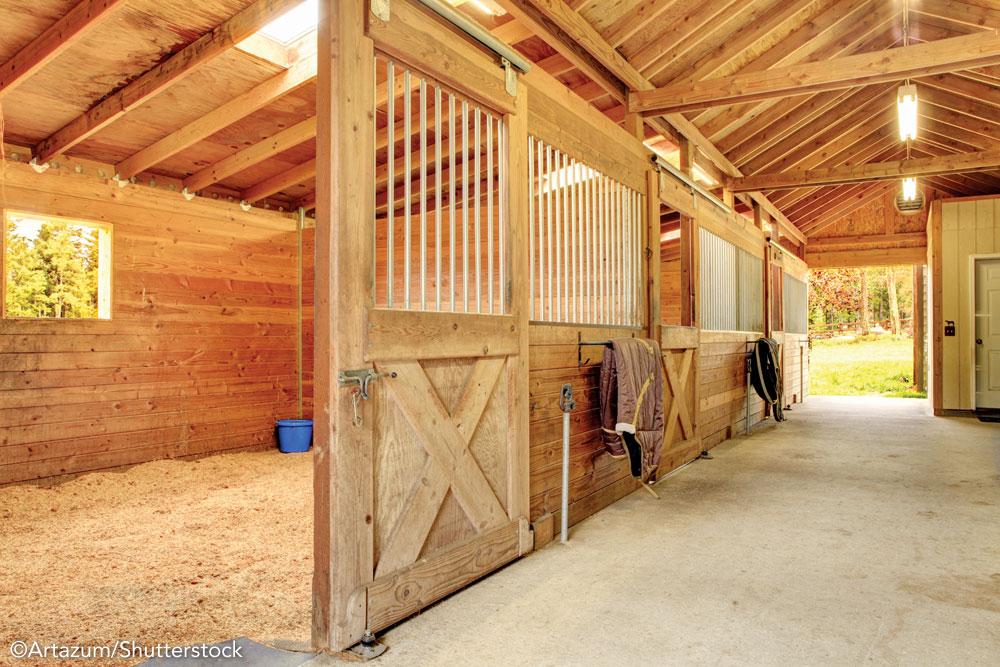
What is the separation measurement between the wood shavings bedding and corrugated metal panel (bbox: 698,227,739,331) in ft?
11.0

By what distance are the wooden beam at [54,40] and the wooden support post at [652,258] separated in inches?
114

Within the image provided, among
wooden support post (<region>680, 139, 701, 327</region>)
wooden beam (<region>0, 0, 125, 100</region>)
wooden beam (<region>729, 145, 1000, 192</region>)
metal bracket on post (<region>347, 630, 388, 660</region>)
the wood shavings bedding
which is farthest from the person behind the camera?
wooden beam (<region>729, 145, 1000, 192</region>)

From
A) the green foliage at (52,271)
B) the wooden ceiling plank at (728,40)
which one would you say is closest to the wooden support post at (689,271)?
the wooden ceiling plank at (728,40)

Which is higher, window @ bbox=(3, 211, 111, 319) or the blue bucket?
window @ bbox=(3, 211, 111, 319)

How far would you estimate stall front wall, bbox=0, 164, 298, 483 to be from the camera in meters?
4.00

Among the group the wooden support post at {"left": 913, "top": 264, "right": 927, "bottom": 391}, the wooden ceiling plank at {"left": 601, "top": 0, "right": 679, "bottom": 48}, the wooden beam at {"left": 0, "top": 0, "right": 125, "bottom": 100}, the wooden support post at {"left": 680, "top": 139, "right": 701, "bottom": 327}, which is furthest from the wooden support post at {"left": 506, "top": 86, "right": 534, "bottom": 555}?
the wooden support post at {"left": 913, "top": 264, "right": 927, "bottom": 391}

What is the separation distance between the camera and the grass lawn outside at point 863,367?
11.8 metres

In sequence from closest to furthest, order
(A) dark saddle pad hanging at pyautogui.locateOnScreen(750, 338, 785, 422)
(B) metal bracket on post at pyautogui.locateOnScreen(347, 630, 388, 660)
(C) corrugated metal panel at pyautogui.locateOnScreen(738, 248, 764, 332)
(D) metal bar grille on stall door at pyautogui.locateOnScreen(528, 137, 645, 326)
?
(B) metal bracket on post at pyautogui.locateOnScreen(347, 630, 388, 660) < (D) metal bar grille on stall door at pyautogui.locateOnScreen(528, 137, 645, 326) < (A) dark saddle pad hanging at pyautogui.locateOnScreen(750, 338, 785, 422) < (C) corrugated metal panel at pyautogui.locateOnScreen(738, 248, 764, 332)

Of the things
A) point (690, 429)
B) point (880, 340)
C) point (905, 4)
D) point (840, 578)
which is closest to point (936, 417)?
point (690, 429)

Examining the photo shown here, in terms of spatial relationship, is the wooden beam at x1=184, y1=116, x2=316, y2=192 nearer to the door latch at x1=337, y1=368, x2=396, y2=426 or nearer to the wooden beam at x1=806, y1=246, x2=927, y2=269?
the door latch at x1=337, y1=368, x2=396, y2=426

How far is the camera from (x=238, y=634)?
194 centimetres

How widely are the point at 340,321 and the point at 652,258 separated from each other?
8.69 feet

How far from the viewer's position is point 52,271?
25.4 ft

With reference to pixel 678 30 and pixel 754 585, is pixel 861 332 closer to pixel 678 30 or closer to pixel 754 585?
pixel 678 30
